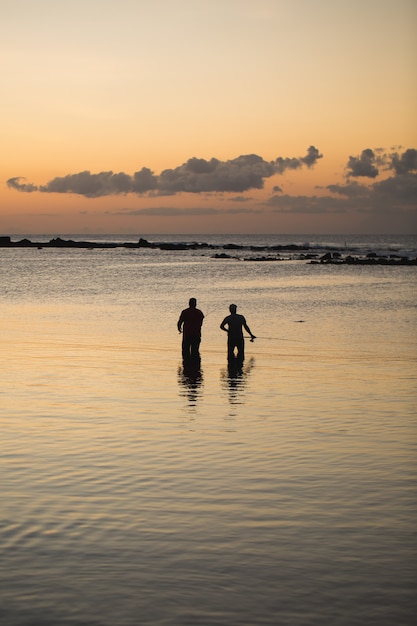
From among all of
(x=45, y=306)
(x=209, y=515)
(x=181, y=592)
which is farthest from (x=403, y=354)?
(x=45, y=306)

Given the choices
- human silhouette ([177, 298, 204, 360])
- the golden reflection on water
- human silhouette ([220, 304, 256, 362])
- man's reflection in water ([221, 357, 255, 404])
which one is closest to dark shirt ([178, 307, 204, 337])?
human silhouette ([177, 298, 204, 360])

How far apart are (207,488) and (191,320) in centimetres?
1178

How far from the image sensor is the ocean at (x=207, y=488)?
23.3ft

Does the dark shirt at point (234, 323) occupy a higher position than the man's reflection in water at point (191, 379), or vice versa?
the dark shirt at point (234, 323)

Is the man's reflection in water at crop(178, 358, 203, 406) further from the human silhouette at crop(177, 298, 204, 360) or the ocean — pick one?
the human silhouette at crop(177, 298, 204, 360)

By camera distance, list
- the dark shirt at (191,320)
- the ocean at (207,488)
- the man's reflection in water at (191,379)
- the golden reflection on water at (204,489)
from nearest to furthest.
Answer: the ocean at (207,488)
the golden reflection on water at (204,489)
the man's reflection in water at (191,379)
the dark shirt at (191,320)

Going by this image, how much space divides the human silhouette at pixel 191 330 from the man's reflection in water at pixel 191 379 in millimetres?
229

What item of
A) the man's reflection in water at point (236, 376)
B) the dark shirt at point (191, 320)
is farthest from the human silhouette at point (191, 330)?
the man's reflection in water at point (236, 376)

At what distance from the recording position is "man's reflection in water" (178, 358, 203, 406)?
16984 mm

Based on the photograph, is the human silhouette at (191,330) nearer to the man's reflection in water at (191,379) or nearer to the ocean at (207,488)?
the man's reflection in water at (191,379)

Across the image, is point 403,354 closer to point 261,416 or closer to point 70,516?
point 261,416

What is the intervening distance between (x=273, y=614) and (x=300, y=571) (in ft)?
3.09

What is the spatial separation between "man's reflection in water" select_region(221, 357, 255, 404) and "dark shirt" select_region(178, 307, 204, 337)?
1203mm

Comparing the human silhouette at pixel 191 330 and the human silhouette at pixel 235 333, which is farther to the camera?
the human silhouette at pixel 235 333
